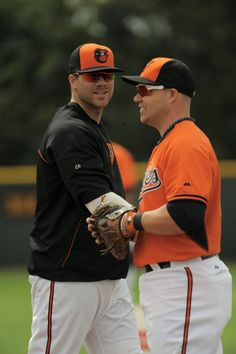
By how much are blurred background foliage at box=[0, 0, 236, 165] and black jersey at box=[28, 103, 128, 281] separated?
48.7 feet

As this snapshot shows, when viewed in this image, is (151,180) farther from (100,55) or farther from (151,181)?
(100,55)

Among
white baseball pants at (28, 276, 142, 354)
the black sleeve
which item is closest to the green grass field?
white baseball pants at (28, 276, 142, 354)

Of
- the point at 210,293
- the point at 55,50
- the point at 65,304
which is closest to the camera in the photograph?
the point at 210,293

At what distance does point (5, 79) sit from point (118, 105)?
2.73 metres

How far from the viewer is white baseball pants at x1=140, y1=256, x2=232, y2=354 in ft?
15.0

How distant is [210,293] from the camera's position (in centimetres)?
463

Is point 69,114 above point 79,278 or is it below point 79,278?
above

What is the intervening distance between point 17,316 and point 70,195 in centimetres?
501

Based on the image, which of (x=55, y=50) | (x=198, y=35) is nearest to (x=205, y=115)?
(x=198, y=35)

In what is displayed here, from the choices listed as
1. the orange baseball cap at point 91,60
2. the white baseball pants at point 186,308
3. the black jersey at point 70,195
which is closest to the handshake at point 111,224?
the black jersey at point 70,195

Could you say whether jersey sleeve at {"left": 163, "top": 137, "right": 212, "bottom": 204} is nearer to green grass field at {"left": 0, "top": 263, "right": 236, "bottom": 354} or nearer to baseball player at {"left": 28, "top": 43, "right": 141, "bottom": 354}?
baseball player at {"left": 28, "top": 43, "right": 141, "bottom": 354}

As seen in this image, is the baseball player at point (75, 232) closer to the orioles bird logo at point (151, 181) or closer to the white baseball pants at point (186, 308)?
the orioles bird logo at point (151, 181)

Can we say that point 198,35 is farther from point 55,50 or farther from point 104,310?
point 104,310

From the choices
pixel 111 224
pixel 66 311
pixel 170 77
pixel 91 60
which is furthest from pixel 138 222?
pixel 91 60
